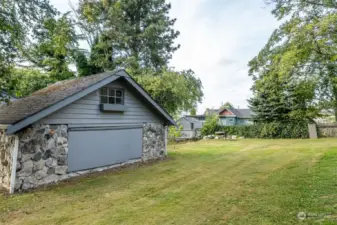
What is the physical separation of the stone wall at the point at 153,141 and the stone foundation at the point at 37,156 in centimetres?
331

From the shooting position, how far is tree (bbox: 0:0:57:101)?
18.4 ft

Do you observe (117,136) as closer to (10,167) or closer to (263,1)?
(10,167)

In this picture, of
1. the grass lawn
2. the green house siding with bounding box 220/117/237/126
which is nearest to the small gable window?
the grass lawn

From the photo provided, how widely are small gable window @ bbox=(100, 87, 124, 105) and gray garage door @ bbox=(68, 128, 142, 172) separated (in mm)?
1067

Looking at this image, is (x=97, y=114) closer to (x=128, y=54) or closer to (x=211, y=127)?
(x=128, y=54)

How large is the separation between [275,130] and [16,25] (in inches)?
807

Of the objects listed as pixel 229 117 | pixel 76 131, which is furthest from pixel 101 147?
pixel 229 117

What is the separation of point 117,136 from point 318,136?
18476mm

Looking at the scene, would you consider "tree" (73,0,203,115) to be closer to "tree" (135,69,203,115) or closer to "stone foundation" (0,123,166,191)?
"tree" (135,69,203,115)

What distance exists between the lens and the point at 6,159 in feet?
20.2

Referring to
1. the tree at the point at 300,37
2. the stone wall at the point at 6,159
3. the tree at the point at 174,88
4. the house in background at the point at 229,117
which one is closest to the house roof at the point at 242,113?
the house in background at the point at 229,117

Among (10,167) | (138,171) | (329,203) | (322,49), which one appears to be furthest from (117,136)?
(322,49)

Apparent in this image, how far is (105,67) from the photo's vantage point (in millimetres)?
21297

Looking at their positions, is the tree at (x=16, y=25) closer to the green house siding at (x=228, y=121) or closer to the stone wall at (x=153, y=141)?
the stone wall at (x=153, y=141)
